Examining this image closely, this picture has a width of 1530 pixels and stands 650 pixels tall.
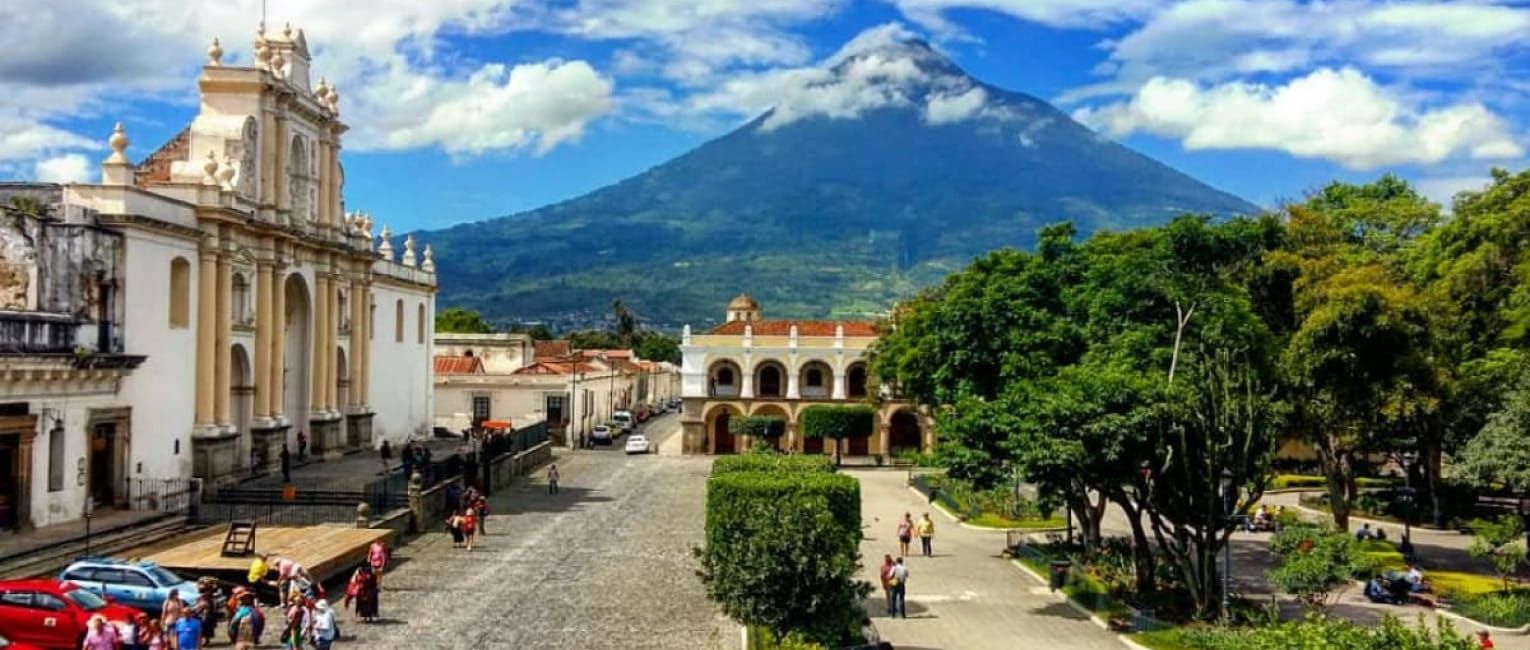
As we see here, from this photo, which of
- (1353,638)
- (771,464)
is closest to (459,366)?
(771,464)

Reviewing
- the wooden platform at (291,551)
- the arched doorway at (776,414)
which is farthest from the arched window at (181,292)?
the arched doorway at (776,414)

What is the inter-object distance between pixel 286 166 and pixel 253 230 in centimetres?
366

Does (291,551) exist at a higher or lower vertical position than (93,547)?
lower

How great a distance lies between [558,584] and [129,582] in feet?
25.3

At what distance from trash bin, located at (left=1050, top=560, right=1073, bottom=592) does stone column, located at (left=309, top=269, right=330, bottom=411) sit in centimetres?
2431

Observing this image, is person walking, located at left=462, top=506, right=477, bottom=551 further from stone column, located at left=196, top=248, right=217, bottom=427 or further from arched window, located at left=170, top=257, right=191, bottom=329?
arched window, located at left=170, top=257, right=191, bottom=329

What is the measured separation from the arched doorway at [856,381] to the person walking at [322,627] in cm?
4670

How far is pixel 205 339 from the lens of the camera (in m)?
31.1

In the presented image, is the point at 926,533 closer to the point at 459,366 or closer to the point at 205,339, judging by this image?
the point at 205,339

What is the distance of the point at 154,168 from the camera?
35906 millimetres

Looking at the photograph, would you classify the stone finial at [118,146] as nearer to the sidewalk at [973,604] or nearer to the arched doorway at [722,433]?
the sidewalk at [973,604]

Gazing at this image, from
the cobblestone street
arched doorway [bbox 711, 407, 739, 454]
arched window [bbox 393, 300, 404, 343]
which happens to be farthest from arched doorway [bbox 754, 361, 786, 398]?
the cobblestone street

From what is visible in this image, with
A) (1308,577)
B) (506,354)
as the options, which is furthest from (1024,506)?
(506,354)

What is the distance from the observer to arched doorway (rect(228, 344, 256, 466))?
34094 millimetres
